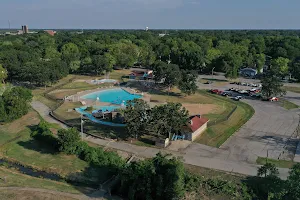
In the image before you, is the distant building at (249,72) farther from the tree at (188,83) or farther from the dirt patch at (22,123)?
the dirt patch at (22,123)

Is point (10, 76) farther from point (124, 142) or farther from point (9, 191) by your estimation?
point (9, 191)

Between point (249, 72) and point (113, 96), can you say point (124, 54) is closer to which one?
point (113, 96)

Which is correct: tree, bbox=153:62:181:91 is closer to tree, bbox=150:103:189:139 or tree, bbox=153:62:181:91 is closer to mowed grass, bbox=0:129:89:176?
tree, bbox=150:103:189:139

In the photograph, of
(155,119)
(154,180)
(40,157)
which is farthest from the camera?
(155,119)

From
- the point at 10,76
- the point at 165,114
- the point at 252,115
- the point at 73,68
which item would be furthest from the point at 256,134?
the point at 10,76

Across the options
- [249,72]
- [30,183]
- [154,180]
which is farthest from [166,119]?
[249,72]

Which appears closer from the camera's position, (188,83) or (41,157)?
(41,157)
